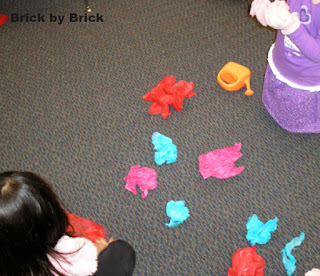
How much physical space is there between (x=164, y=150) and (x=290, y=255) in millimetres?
645

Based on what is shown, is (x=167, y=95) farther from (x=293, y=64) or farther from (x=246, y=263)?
(x=246, y=263)

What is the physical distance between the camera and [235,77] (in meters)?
1.73

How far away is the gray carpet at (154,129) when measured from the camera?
1316 millimetres

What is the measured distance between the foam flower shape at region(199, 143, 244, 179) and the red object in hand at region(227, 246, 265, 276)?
0.32 metres

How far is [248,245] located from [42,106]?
1220 mm

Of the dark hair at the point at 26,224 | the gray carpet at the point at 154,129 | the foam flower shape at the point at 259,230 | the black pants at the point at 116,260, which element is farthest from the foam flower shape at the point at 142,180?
the dark hair at the point at 26,224

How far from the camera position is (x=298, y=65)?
1.30 meters

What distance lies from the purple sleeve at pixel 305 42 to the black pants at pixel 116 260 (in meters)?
0.91

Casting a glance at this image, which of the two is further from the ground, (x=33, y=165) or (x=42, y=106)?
(x=42, y=106)

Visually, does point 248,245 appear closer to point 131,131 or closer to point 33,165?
point 131,131

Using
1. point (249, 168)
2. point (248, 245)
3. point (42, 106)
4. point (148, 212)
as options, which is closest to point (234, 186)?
point (249, 168)

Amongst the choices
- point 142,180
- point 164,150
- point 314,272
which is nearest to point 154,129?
point 164,150

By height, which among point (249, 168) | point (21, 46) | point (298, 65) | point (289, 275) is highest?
point (298, 65)

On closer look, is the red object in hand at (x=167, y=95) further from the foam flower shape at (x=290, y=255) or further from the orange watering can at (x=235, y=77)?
the foam flower shape at (x=290, y=255)
